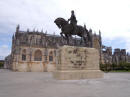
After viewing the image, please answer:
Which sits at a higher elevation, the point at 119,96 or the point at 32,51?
the point at 32,51

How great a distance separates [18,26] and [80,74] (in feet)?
160

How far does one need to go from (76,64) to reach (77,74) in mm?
940

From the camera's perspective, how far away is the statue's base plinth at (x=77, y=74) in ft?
30.0

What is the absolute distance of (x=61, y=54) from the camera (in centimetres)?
998

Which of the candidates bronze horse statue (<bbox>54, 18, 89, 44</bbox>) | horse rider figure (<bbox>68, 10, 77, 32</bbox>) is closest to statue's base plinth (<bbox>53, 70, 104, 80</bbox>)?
bronze horse statue (<bbox>54, 18, 89, 44</bbox>)

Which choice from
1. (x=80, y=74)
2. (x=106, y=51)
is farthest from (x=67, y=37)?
(x=106, y=51)

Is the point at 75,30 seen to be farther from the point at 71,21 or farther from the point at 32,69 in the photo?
the point at 32,69

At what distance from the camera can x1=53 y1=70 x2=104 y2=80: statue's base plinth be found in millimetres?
9141

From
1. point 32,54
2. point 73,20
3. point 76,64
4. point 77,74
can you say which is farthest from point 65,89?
point 32,54

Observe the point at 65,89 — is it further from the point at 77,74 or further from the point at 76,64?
the point at 76,64

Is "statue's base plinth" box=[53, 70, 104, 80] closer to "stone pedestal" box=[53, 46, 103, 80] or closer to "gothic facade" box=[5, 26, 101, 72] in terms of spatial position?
"stone pedestal" box=[53, 46, 103, 80]

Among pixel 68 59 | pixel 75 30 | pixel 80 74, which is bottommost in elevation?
pixel 80 74

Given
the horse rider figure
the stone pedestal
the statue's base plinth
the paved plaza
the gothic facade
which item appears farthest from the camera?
the gothic facade

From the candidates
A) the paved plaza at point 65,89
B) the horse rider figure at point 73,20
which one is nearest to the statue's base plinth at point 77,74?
the paved plaza at point 65,89
